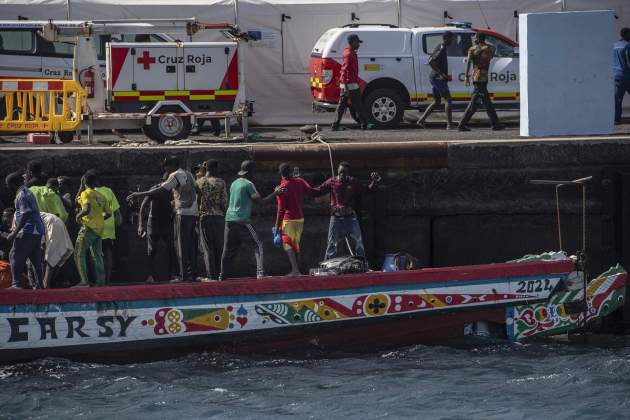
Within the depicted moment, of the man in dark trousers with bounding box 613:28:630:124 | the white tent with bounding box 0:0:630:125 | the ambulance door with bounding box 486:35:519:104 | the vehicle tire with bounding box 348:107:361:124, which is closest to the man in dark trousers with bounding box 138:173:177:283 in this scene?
the vehicle tire with bounding box 348:107:361:124

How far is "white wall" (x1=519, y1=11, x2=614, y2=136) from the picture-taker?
17188mm

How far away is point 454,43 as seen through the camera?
21156 millimetres

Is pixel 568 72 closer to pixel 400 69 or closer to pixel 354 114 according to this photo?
pixel 400 69

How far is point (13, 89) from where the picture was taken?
698 inches

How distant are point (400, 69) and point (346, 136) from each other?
225 cm

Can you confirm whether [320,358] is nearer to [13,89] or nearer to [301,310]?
[301,310]

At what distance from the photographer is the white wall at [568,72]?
17.2m

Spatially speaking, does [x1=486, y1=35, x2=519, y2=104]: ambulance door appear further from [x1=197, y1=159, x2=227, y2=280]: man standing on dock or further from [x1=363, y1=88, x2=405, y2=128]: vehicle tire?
[x1=197, y1=159, x2=227, y2=280]: man standing on dock

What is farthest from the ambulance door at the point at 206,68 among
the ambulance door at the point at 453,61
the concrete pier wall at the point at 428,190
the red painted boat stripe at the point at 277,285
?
the red painted boat stripe at the point at 277,285

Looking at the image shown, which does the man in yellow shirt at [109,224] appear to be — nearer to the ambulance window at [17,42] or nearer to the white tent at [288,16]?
the ambulance window at [17,42]

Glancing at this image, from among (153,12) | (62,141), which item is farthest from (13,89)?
(153,12)

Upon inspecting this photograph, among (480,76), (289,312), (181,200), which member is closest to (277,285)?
(289,312)

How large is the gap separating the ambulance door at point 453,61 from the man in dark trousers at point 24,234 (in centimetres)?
841

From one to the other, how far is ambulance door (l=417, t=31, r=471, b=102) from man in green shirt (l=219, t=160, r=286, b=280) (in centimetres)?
627
